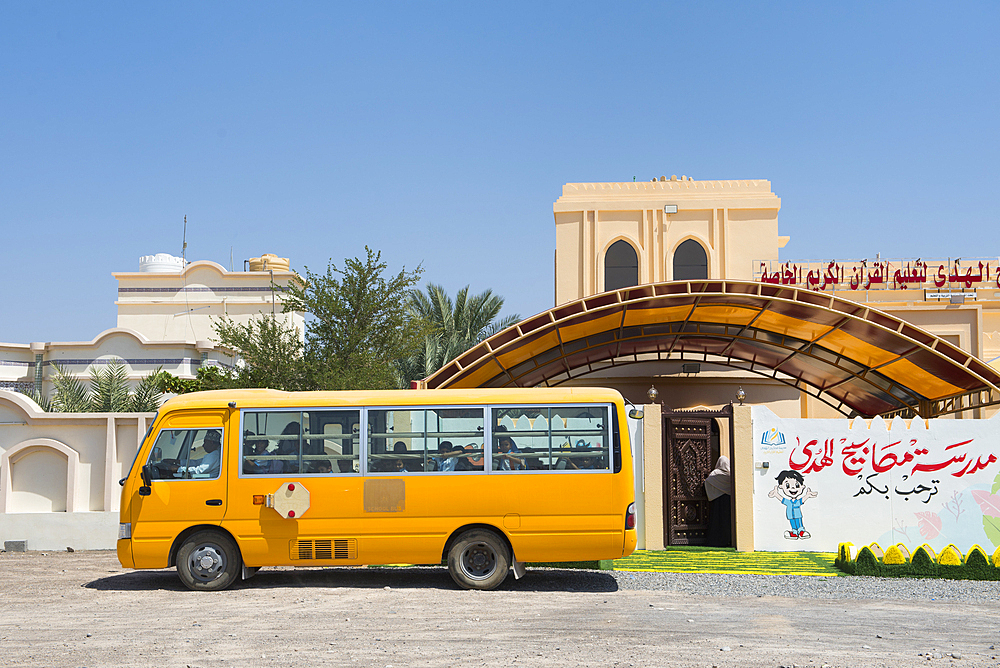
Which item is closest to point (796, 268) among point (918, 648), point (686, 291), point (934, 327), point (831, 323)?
point (934, 327)

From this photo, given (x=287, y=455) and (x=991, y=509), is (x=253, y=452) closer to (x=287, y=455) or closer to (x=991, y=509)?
(x=287, y=455)

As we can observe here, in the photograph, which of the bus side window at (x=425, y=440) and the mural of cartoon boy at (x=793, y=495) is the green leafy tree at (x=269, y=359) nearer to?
the bus side window at (x=425, y=440)

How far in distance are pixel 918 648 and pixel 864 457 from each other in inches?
265

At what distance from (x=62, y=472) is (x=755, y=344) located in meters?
16.1

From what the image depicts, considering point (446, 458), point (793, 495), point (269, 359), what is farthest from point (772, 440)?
point (269, 359)

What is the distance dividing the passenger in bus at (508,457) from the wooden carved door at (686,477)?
4.90 m

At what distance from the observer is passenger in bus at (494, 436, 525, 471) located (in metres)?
11.5

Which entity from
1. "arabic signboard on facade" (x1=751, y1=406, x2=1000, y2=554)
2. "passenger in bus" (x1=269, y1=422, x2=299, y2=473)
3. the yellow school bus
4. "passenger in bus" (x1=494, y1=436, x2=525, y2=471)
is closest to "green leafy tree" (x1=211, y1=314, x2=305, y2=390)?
the yellow school bus

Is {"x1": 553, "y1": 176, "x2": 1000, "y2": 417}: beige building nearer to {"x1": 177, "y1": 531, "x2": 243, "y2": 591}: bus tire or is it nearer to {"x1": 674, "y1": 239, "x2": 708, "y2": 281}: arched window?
{"x1": 674, "y1": 239, "x2": 708, "y2": 281}: arched window

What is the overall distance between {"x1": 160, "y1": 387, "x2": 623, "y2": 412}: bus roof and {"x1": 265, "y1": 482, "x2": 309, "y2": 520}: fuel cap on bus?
3.72 feet

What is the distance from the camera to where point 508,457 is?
11.6 m

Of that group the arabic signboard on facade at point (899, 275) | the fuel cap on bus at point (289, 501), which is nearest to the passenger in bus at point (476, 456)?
the fuel cap on bus at point (289, 501)

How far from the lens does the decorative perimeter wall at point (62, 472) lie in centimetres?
1677

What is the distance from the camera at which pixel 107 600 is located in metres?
10.8
